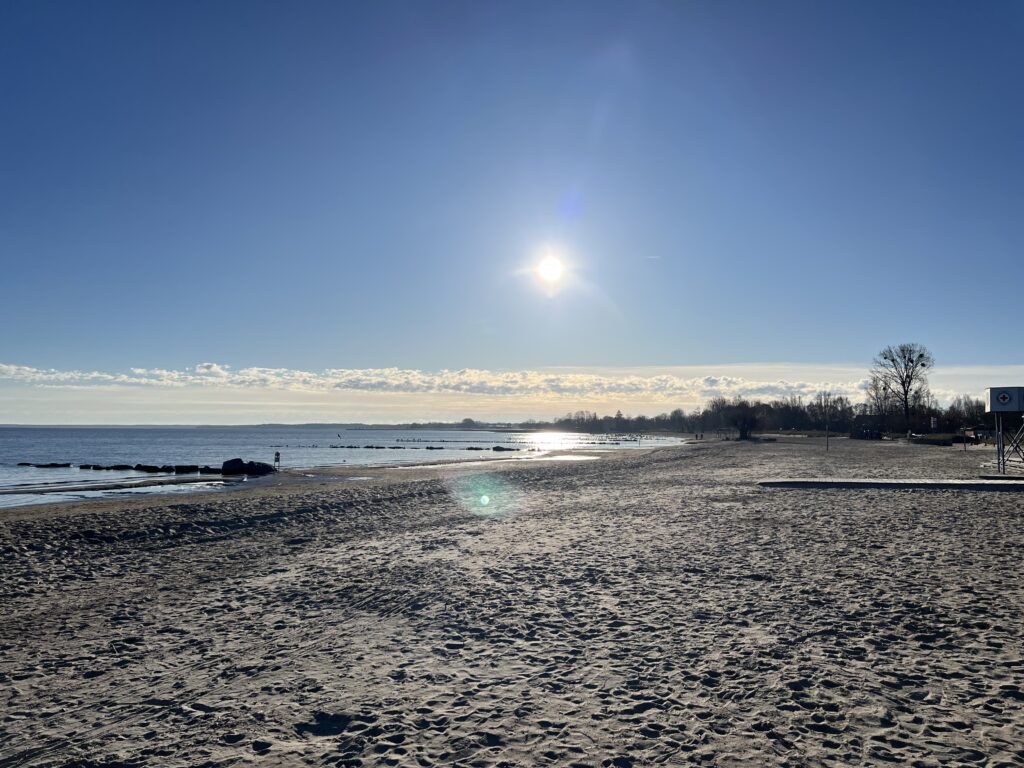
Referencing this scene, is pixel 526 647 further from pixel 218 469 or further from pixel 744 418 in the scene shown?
pixel 744 418

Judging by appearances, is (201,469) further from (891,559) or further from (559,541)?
(891,559)

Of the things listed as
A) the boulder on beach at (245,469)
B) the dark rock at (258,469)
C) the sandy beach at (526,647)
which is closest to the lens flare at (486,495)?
the sandy beach at (526,647)

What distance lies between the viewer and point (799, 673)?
6.36 meters

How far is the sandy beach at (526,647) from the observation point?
5.09 metres

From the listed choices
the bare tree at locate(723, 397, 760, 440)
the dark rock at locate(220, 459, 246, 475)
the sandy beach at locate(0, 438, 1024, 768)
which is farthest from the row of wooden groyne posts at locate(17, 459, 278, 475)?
the bare tree at locate(723, 397, 760, 440)

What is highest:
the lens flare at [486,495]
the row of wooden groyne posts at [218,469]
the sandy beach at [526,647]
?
the sandy beach at [526,647]

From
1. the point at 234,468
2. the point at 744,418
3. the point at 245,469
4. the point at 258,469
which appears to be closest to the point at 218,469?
the point at 234,468

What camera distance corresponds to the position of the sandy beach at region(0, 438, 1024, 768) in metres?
5.09

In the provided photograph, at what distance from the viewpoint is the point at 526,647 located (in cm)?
730

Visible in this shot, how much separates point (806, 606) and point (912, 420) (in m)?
101

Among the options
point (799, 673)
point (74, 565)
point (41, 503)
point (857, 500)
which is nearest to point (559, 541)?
point (799, 673)

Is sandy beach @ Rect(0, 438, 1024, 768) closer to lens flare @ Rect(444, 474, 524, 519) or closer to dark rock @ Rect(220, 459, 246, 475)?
lens flare @ Rect(444, 474, 524, 519)

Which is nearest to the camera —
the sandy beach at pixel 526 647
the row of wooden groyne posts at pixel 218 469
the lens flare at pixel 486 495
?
the sandy beach at pixel 526 647

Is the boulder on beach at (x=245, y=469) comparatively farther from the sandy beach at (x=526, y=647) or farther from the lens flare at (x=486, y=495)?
the sandy beach at (x=526, y=647)
